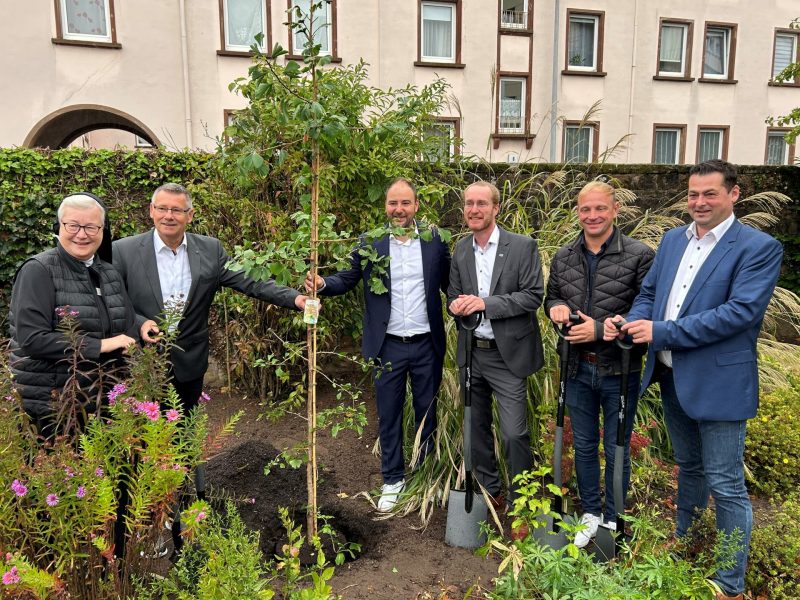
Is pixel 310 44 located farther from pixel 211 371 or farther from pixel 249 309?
pixel 211 371

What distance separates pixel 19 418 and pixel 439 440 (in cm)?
245

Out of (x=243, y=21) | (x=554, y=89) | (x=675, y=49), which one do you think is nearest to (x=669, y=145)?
(x=675, y=49)

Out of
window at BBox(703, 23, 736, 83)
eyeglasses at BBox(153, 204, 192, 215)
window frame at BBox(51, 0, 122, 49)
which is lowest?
eyeglasses at BBox(153, 204, 192, 215)

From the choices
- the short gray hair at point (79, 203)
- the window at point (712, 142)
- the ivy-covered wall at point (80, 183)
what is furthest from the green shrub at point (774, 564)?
the window at point (712, 142)

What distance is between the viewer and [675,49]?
16.1m

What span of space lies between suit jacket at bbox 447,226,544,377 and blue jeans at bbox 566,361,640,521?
32 centimetres

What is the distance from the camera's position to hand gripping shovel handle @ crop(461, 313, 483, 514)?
10.5ft

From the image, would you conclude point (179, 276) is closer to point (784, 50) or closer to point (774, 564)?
point (774, 564)

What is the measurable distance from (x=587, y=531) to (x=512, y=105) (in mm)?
13965

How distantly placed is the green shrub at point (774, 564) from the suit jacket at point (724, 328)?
2.88 feet

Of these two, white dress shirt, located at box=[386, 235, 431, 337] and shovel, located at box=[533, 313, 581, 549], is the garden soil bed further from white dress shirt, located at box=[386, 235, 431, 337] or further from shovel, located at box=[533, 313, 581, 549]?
white dress shirt, located at box=[386, 235, 431, 337]

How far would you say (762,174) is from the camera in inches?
313

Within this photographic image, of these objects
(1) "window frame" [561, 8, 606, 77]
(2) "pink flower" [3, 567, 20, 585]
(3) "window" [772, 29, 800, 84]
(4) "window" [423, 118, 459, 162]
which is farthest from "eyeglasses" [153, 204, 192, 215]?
(3) "window" [772, 29, 800, 84]

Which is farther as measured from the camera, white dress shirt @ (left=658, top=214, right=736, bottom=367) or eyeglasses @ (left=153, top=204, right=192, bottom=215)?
eyeglasses @ (left=153, top=204, right=192, bottom=215)
